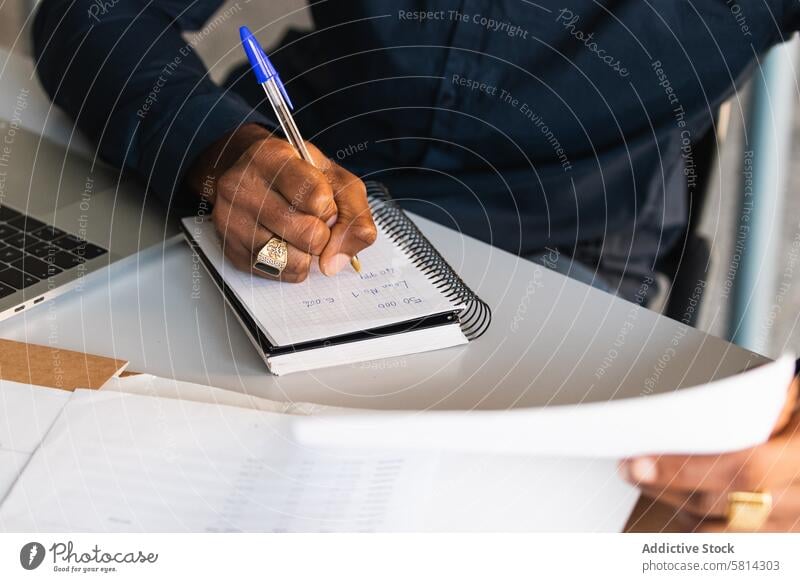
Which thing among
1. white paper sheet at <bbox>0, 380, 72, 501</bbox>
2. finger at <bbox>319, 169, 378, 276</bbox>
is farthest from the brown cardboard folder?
finger at <bbox>319, 169, 378, 276</bbox>

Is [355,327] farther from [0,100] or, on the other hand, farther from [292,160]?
[0,100]

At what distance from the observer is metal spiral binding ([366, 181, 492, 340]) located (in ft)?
1.33

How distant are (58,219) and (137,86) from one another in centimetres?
10

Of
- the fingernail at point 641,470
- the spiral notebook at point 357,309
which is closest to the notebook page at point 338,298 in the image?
the spiral notebook at point 357,309

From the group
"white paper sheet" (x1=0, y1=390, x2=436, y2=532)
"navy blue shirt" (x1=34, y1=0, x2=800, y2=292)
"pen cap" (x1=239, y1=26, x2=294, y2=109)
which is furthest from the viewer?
"navy blue shirt" (x1=34, y1=0, x2=800, y2=292)

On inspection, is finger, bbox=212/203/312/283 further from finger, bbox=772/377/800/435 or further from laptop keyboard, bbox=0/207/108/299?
finger, bbox=772/377/800/435

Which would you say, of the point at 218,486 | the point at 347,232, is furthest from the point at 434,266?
the point at 218,486

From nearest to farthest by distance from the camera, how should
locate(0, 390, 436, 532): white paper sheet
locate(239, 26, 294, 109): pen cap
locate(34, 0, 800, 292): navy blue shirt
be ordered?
locate(0, 390, 436, 532): white paper sheet
locate(239, 26, 294, 109): pen cap
locate(34, 0, 800, 292): navy blue shirt

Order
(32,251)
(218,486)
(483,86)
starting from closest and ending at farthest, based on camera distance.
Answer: (218,486), (32,251), (483,86)

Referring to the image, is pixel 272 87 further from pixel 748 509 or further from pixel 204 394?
pixel 748 509

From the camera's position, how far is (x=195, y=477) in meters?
0.33

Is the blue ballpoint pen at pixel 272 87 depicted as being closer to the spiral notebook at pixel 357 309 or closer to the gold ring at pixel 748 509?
the spiral notebook at pixel 357 309

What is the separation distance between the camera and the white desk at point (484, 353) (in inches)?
13.6

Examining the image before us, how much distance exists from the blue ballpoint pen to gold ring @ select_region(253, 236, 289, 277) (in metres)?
0.03
